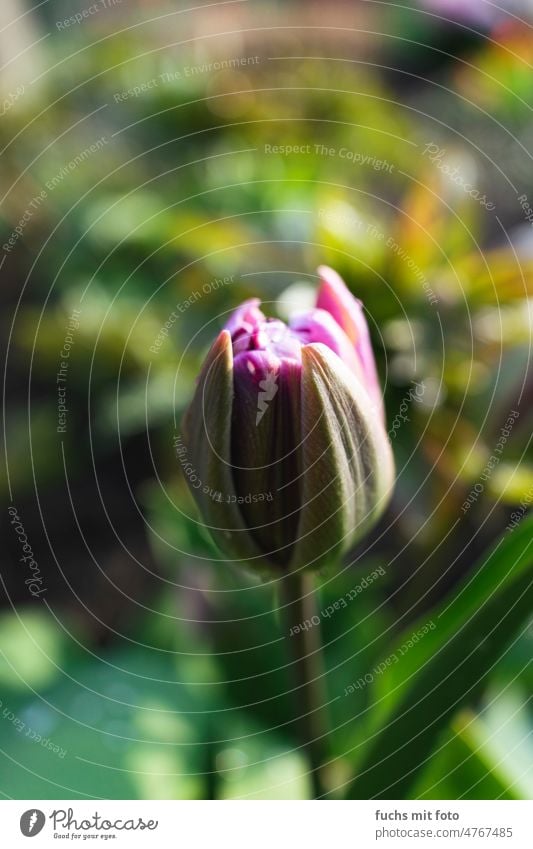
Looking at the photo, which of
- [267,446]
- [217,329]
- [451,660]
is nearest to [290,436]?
[267,446]

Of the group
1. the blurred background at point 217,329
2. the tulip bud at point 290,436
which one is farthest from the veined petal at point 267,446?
the blurred background at point 217,329

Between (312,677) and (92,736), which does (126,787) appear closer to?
(92,736)

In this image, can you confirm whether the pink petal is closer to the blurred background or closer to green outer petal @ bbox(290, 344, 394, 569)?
green outer petal @ bbox(290, 344, 394, 569)

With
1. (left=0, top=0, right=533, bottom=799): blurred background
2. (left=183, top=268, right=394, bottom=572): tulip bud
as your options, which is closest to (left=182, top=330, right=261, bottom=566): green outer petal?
(left=183, top=268, right=394, bottom=572): tulip bud
